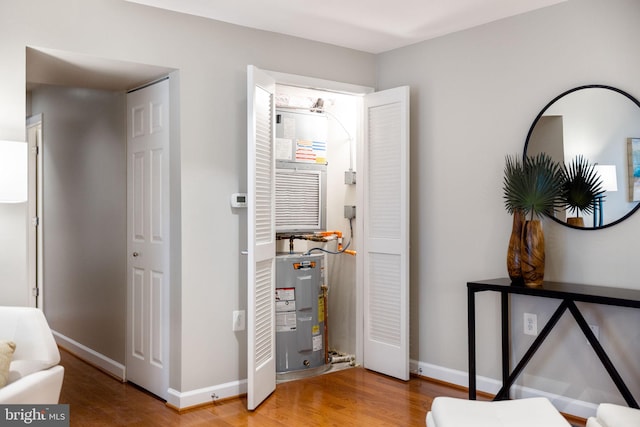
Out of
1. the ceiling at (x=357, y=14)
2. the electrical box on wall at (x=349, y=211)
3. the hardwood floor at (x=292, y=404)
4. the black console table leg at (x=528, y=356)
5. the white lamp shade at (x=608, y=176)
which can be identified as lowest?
the hardwood floor at (x=292, y=404)

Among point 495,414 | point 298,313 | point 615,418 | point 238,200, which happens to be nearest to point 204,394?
point 298,313

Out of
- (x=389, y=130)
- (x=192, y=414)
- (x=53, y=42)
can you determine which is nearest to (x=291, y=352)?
(x=192, y=414)

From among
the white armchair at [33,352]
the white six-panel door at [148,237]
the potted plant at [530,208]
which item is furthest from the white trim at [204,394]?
the potted plant at [530,208]

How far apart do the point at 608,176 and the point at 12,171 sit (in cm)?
303

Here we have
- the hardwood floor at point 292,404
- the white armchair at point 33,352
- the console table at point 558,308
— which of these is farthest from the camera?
the hardwood floor at point 292,404

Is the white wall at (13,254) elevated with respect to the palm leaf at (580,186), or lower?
lower

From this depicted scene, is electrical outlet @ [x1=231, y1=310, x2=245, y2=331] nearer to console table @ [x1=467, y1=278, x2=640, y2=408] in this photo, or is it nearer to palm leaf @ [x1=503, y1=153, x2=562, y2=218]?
console table @ [x1=467, y1=278, x2=640, y2=408]

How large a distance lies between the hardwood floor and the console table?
49 centimetres

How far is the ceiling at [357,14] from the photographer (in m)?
3.40

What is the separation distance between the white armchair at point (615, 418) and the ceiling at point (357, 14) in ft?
7.51

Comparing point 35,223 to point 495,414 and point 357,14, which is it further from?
point 495,414

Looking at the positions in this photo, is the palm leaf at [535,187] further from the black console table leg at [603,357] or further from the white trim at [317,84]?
the white trim at [317,84]

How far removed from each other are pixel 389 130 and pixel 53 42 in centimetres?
224

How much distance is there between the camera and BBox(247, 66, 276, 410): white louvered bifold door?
137 inches
